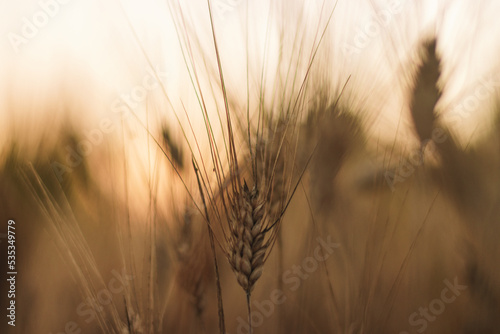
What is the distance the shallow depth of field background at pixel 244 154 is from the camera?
0.77m

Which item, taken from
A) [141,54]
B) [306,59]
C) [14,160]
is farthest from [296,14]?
[14,160]

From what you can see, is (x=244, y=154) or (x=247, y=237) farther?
(x=244, y=154)

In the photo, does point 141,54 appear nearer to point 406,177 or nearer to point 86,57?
point 86,57

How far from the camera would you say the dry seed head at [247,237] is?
1.86 ft

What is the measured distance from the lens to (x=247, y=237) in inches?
22.4

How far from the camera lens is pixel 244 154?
2.41 ft

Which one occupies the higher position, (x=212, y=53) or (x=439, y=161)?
(x=212, y=53)

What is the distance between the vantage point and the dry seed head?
565 millimetres

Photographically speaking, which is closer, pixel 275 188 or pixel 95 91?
pixel 275 188

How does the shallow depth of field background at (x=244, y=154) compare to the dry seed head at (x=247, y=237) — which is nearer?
the dry seed head at (x=247, y=237)

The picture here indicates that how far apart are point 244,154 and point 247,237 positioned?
0.21 metres

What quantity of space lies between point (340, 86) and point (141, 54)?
1.49 feet

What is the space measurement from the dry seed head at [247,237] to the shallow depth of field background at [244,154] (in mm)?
189

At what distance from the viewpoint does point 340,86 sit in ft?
2.63
